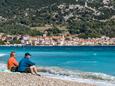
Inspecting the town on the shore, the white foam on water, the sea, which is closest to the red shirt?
the sea

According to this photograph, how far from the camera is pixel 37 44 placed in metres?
189

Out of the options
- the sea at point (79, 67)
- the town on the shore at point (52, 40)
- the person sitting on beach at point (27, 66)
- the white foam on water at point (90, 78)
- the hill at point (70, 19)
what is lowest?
the town on the shore at point (52, 40)

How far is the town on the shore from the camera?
174 metres

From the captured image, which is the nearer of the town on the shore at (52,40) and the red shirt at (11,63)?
the red shirt at (11,63)

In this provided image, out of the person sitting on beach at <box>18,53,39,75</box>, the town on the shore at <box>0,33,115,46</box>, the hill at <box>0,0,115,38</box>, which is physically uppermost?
the hill at <box>0,0,115,38</box>

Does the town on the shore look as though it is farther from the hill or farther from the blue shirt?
the blue shirt

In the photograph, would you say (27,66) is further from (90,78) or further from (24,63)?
(90,78)

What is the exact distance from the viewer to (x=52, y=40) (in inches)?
7067

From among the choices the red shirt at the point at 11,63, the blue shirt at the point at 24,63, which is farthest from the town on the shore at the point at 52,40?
the blue shirt at the point at 24,63

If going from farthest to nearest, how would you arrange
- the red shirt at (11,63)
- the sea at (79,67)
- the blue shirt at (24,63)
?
the sea at (79,67), the red shirt at (11,63), the blue shirt at (24,63)

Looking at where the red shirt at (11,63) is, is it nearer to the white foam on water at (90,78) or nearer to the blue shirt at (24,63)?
the blue shirt at (24,63)

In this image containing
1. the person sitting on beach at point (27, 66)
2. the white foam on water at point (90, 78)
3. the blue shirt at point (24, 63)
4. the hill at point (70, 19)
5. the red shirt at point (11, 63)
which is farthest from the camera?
the hill at point (70, 19)

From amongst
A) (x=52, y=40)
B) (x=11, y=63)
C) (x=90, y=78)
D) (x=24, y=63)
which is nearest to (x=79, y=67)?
(x=90, y=78)

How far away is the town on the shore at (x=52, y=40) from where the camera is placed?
173500 mm
